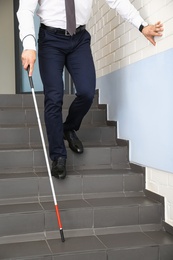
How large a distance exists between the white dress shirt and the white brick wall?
0.48 ft

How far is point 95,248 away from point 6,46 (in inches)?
158

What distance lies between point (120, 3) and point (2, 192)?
1.46m

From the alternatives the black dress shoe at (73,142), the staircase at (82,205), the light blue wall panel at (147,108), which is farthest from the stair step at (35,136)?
the black dress shoe at (73,142)

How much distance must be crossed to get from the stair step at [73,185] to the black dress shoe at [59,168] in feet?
0.16

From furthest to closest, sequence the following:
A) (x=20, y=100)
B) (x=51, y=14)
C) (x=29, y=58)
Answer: (x=20, y=100) < (x=51, y=14) < (x=29, y=58)

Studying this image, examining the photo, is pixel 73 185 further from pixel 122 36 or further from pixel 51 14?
pixel 122 36

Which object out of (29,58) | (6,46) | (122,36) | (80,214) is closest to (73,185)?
(80,214)

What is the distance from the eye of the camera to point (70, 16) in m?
2.15

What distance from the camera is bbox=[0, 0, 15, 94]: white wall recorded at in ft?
16.9

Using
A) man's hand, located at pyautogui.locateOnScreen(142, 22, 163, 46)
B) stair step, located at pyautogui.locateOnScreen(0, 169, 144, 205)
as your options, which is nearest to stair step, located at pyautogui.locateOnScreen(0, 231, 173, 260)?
stair step, located at pyautogui.locateOnScreen(0, 169, 144, 205)

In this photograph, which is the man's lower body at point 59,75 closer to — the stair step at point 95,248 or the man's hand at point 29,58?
the man's hand at point 29,58

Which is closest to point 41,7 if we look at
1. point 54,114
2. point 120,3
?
point 120,3

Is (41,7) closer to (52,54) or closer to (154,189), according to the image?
(52,54)

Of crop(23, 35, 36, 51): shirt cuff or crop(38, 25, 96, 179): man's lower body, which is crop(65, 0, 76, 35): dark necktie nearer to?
crop(38, 25, 96, 179): man's lower body
